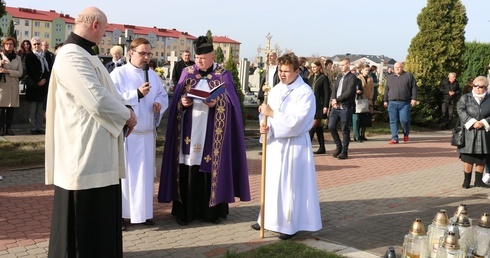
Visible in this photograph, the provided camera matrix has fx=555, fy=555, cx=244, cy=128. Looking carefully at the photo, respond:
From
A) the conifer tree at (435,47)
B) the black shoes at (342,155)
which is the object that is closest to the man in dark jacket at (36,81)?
the black shoes at (342,155)

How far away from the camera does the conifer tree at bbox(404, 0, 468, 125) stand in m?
18.5

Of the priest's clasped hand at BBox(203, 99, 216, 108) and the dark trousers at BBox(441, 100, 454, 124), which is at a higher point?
the priest's clasped hand at BBox(203, 99, 216, 108)

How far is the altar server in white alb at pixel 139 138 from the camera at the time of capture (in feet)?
20.4

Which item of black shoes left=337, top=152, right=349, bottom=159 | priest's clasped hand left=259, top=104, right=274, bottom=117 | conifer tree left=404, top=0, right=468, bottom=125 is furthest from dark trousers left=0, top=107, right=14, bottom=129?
conifer tree left=404, top=0, right=468, bottom=125

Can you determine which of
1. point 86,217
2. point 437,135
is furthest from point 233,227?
point 437,135

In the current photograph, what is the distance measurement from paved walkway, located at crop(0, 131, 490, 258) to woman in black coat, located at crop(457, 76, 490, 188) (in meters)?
0.64

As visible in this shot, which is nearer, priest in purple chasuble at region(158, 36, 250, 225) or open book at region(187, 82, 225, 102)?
open book at region(187, 82, 225, 102)

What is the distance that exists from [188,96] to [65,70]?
7.79 feet

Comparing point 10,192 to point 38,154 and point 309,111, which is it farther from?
point 309,111

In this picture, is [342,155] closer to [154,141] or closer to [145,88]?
[154,141]

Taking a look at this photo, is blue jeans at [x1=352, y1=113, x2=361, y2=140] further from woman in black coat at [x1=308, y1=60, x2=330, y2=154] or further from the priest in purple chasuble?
the priest in purple chasuble

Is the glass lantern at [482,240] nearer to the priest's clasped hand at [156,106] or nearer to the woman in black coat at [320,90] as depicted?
the priest's clasped hand at [156,106]

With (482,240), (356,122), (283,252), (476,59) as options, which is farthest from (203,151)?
(476,59)

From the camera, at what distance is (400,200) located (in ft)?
27.0
